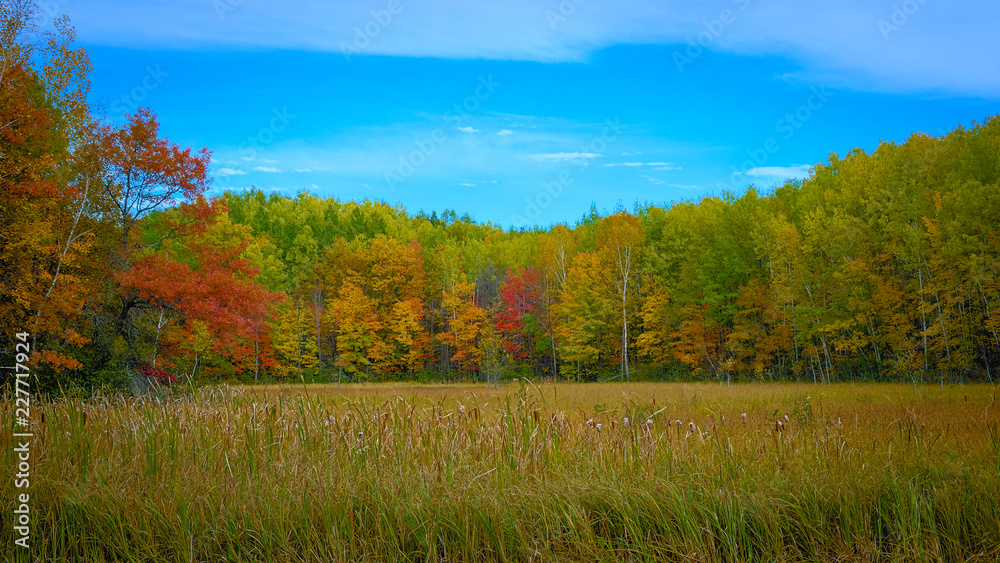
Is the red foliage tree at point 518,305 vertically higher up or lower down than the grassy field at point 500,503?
higher up

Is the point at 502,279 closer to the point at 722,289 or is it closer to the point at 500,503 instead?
the point at 722,289

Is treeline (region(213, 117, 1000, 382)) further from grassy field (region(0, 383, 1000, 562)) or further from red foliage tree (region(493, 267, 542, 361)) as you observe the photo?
grassy field (region(0, 383, 1000, 562))

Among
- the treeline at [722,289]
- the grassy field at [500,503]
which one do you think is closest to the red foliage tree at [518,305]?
the treeline at [722,289]

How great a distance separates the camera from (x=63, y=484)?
403 cm

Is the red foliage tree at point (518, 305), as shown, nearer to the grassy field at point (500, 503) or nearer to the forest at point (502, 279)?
the forest at point (502, 279)

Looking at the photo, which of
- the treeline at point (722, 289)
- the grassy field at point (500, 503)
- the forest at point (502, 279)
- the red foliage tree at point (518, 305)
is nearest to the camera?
the grassy field at point (500, 503)

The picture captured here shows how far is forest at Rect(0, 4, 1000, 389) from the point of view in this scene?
13.4m

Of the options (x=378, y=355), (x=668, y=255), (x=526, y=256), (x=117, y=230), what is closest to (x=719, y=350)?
(x=668, y=255)

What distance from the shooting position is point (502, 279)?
4591cm

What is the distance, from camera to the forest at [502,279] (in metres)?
13.4

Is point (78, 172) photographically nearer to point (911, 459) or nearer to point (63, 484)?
point (63, 484)

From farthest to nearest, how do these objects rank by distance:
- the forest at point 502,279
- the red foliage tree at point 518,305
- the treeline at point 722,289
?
the red foliage tree at point 518,305 → the treeline at point 722,289 → the forest at point 502,279

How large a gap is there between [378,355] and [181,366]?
18688 millimetres

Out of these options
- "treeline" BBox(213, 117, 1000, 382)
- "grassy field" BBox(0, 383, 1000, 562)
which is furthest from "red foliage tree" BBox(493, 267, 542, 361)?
"grassy field" BBox(0, 383, 1000, 562)
